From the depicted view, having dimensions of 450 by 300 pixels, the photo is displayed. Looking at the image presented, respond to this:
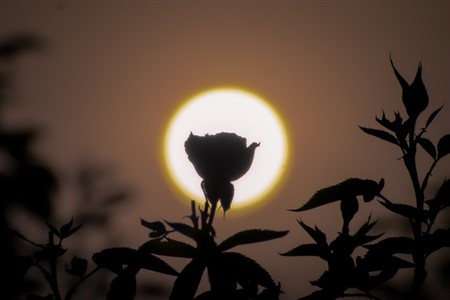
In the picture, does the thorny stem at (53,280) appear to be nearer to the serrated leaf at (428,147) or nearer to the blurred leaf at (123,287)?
the blurred leaf at (123,287)

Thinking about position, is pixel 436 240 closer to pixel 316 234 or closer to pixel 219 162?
pixel 316 234

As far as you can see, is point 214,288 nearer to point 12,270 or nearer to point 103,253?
point 103,253

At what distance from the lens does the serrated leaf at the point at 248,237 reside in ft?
3.26

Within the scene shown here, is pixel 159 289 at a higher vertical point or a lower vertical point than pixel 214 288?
higher

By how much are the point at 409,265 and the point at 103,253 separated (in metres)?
0.63

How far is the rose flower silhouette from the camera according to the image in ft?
3.46

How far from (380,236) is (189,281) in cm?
42

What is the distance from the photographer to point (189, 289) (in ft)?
3.21

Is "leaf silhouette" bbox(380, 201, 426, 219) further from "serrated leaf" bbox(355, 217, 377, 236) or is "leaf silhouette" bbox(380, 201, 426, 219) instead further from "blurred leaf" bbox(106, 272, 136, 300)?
"blurred leaf" bbox(106, 272, 136, 300)

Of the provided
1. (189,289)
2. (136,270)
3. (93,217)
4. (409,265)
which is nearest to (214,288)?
(189,289)

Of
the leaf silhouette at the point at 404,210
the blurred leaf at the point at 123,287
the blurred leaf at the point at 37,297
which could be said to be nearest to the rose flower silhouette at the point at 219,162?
the blurred leaf at the point at 123,287

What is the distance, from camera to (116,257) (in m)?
1.04

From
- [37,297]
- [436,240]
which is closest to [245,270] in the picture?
[436,240]

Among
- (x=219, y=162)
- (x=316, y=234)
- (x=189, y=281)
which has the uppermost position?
(x=219, y=162)
